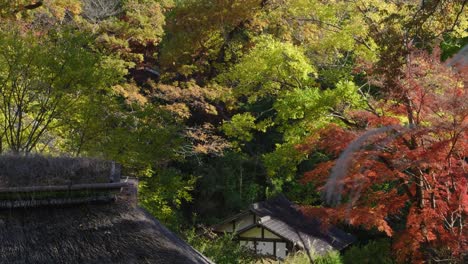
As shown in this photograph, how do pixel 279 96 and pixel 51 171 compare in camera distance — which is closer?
pixel 51 171

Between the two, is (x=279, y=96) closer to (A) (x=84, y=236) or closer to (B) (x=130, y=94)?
(B) (x=130, y=94)

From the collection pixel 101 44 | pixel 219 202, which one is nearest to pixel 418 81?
pixel 101 44

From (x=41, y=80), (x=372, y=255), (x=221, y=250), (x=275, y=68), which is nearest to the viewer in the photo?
(x=41, y=80)

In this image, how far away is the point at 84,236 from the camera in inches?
201

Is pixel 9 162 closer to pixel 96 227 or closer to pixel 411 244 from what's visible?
pixel 96 227

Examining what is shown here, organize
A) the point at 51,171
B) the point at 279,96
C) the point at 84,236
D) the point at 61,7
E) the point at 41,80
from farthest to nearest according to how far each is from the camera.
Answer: the point at 61,7, the point at 279,96, the point at 41,80, the point at 51,171, the point at 84,236

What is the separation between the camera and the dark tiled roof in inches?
546

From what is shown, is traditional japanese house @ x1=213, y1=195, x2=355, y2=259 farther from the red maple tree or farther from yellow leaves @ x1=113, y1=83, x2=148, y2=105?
the red maple tree

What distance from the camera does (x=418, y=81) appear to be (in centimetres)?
862

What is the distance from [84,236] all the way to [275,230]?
9.13 meters

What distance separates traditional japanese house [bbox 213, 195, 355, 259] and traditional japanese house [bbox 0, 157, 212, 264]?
786 centimetres

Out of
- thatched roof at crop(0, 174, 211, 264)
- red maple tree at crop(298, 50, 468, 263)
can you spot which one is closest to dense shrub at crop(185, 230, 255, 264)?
red maple tree at crop(298, 50, 468, 263)

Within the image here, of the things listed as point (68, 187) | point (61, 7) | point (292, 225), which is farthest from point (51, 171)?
point (61, 7)

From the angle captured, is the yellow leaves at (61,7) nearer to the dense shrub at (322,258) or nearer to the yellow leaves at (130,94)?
the yellow leaves at (130,94)
